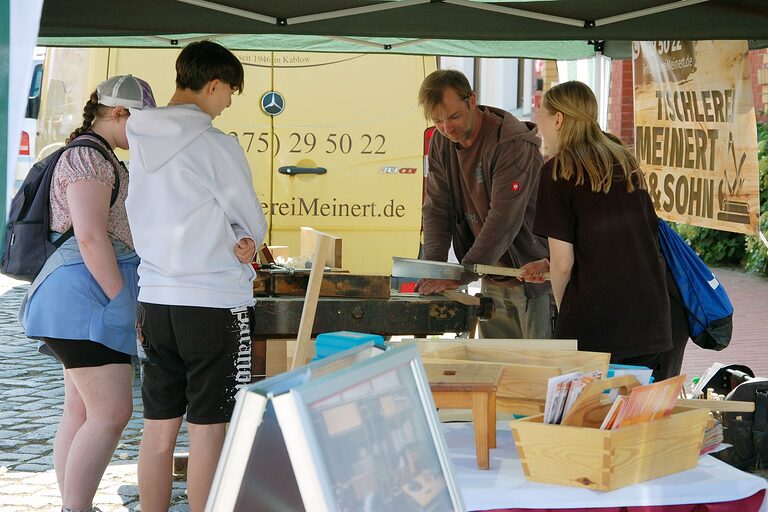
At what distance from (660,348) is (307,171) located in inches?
138

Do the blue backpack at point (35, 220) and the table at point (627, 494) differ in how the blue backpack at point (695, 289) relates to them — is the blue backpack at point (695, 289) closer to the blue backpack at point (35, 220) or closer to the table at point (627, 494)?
the table at point (627, 494)

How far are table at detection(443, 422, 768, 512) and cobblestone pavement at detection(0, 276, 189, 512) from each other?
2.21 metres

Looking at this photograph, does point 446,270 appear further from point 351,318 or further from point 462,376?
point 462,376

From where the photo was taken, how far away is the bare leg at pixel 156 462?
126 inches

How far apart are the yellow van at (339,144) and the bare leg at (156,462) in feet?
10.6

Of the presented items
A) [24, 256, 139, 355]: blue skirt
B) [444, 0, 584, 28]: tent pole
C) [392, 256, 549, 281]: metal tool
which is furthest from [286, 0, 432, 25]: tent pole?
[24, 256, 139, 355]: blue skirt

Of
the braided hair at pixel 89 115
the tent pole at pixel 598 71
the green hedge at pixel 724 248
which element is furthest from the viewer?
the green hedge at pixel 724 248

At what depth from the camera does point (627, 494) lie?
2.20 metres

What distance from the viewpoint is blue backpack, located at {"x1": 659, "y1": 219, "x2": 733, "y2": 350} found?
374 cm

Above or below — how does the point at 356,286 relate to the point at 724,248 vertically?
below

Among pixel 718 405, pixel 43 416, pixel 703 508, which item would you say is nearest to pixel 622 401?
pixel 703 508

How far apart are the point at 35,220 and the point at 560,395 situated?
1980 millimetres

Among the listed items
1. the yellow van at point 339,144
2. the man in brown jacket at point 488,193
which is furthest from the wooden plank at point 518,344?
the yellow van at point 339,144

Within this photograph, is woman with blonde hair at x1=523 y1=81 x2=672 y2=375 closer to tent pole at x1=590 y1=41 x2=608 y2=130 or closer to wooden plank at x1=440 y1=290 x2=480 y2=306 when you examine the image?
wooden plank at x1=440 y1=290 x2=480 y2=306
